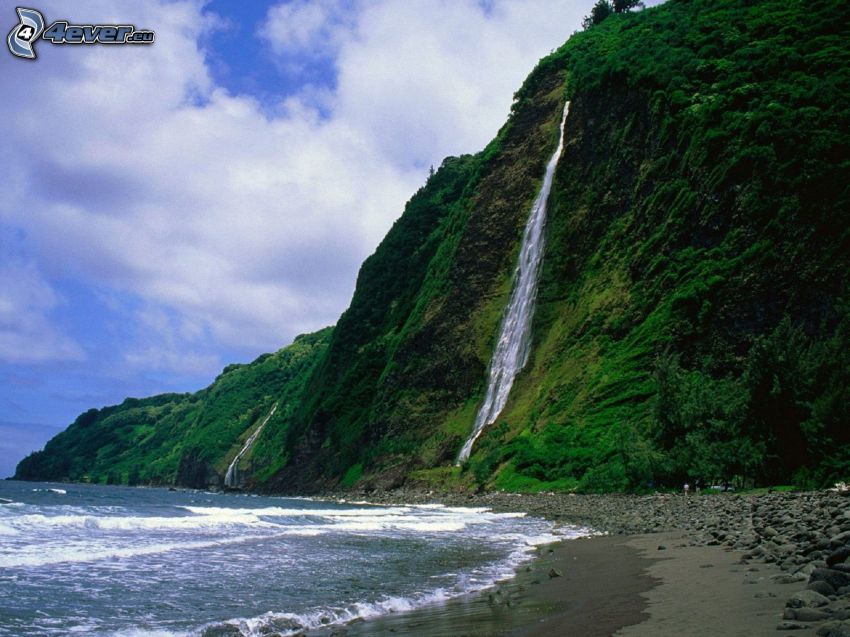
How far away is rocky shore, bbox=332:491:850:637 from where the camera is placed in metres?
5.85

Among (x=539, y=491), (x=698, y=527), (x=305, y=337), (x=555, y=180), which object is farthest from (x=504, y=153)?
(x=305, y=337)

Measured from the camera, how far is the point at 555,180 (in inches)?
2621

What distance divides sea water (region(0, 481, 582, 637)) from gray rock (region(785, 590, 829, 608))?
509 centimetres

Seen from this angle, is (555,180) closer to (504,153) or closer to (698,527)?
(504,153)

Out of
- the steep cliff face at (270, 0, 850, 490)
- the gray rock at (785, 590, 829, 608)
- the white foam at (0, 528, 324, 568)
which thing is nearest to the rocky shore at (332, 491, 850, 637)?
the gray rock at (785, 590, 829, 608)

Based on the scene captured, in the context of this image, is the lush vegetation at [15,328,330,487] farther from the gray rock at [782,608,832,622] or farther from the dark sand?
the gray rock at [782,608,832,622]

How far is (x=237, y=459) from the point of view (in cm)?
11988

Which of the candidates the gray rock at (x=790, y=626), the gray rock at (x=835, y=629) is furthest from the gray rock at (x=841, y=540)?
the gray rock at (x=835, y=629)

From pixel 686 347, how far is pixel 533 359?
659 inches

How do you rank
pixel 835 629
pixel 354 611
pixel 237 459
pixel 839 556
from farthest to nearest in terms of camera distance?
pixel 237 459 < pixel 354 611 < pixel 839 556 < pixel 835 629

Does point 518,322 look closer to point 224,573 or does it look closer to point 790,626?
point 224,573

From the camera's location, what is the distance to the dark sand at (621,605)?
6.73 m

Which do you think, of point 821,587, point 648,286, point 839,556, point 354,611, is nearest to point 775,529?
point 839,556

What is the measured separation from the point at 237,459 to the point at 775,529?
116896 millimetres
